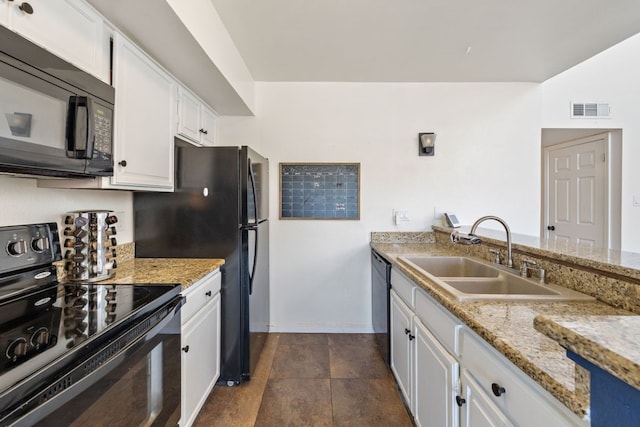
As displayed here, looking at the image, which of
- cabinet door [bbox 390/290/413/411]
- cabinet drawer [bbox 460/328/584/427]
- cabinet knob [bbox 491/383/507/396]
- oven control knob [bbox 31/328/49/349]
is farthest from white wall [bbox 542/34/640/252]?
oven control knob [bbox 31/328/49/349]

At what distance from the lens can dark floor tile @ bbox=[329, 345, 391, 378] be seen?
2117 mm

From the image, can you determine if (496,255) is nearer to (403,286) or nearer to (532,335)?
(403,286)

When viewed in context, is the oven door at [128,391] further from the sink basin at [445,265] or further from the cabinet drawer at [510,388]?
the sink basin at [445,265]

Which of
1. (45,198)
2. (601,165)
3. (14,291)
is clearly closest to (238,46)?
(45,198)

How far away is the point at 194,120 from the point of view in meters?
2.24

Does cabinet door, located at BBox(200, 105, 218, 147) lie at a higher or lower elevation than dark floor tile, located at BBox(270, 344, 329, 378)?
higher

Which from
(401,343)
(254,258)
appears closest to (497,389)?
(401,343)

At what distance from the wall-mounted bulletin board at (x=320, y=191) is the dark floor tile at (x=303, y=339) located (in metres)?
1.12

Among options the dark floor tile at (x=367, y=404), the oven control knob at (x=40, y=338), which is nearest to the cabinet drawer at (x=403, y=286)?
the dark floor tile at (x=367, y=404)

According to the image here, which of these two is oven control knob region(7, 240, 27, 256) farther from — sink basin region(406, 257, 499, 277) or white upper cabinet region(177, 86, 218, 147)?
sink basin region(406, 257, 499, 277)

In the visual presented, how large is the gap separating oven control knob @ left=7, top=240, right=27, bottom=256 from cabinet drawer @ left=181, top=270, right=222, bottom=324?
2.18 feet

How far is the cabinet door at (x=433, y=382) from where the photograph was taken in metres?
1.11

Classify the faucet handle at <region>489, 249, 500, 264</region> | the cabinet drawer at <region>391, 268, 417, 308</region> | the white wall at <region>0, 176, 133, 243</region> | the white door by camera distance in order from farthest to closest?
the white door
the faucet handle at <region>489, 249, 500, 264</region>
the cabinet drawer at <region>391, 268, 417, 308</region>
the white wall at <region>0, 176, 133, 243</region>

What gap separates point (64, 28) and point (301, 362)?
238 cm
